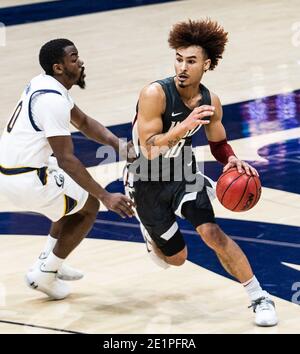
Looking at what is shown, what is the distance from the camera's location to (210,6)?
675 inches

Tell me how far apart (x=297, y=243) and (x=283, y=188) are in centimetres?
137

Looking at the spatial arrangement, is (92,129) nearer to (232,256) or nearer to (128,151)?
(128,151)

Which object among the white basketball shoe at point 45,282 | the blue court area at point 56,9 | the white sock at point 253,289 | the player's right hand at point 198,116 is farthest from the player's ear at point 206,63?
the blue court area at point 56,9

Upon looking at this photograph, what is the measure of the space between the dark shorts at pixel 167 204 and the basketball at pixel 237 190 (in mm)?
128

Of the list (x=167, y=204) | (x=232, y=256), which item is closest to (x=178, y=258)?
(x=167, y=204)

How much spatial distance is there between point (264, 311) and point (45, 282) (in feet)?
4.80

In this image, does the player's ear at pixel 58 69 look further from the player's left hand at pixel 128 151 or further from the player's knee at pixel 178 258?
the player's knee at pixel 178 258

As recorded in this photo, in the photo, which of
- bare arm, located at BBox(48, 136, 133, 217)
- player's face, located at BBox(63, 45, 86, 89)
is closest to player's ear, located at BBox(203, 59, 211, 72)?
player's face, located at BBox(63, 45, 86, 89)

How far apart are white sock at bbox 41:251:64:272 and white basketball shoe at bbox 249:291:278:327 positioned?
4.34 feet

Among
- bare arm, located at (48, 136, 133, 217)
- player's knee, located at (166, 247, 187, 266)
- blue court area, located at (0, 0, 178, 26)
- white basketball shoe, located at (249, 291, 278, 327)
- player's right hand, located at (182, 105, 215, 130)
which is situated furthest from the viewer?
blue court area, located at (0, 0, 178, 26)

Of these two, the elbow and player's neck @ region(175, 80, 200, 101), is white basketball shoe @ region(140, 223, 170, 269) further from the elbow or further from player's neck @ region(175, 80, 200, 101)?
player's neck @ region(175, 80, 200, 101)

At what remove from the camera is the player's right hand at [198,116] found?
6.41 meters

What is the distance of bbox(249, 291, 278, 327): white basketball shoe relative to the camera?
6598mm
